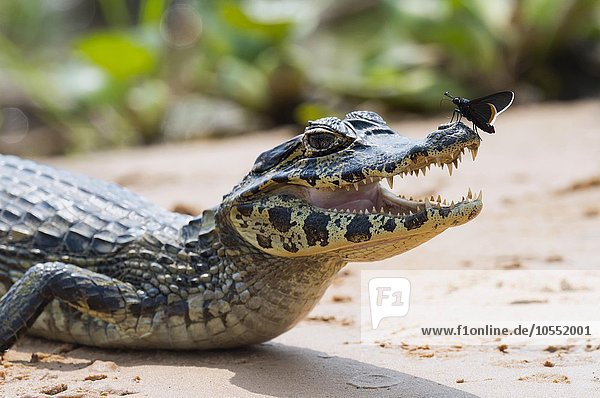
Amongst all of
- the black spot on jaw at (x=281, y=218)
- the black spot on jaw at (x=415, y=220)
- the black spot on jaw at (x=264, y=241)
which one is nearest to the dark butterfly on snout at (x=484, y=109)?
the black spot on jaw at (x=415, y=220)

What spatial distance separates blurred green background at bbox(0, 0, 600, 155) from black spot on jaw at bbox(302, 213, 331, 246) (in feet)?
20.9

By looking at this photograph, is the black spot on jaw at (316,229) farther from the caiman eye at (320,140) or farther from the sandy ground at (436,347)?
the sandy ground at (436,347)

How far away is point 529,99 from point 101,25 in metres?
18.8

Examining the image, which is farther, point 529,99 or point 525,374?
point 529,99

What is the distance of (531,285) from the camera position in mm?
4598

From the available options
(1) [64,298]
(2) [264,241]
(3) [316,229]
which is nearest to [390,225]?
(3) [316,229]

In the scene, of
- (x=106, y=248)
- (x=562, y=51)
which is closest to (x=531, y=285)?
(x=106, y=248)

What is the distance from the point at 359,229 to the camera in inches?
133

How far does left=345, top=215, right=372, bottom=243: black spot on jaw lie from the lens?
3.36 m

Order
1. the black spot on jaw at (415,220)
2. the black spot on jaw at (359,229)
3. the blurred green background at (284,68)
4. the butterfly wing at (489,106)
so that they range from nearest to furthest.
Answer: the black spot on jaw at (415,220), the black spot on jaw at (359,229), the butterfly wing at (489,106), the blurred green background at (284,68)

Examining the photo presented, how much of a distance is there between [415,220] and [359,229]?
0.72 feet

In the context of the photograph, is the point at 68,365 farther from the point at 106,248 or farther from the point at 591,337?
the point at 591,337

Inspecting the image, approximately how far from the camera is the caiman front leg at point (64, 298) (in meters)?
3.88

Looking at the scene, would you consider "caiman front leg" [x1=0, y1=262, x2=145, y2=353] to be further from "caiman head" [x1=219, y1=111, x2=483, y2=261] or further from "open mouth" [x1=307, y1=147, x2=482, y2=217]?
"open mouth" [x1=307, y1=147, x2=482, y2=217]
